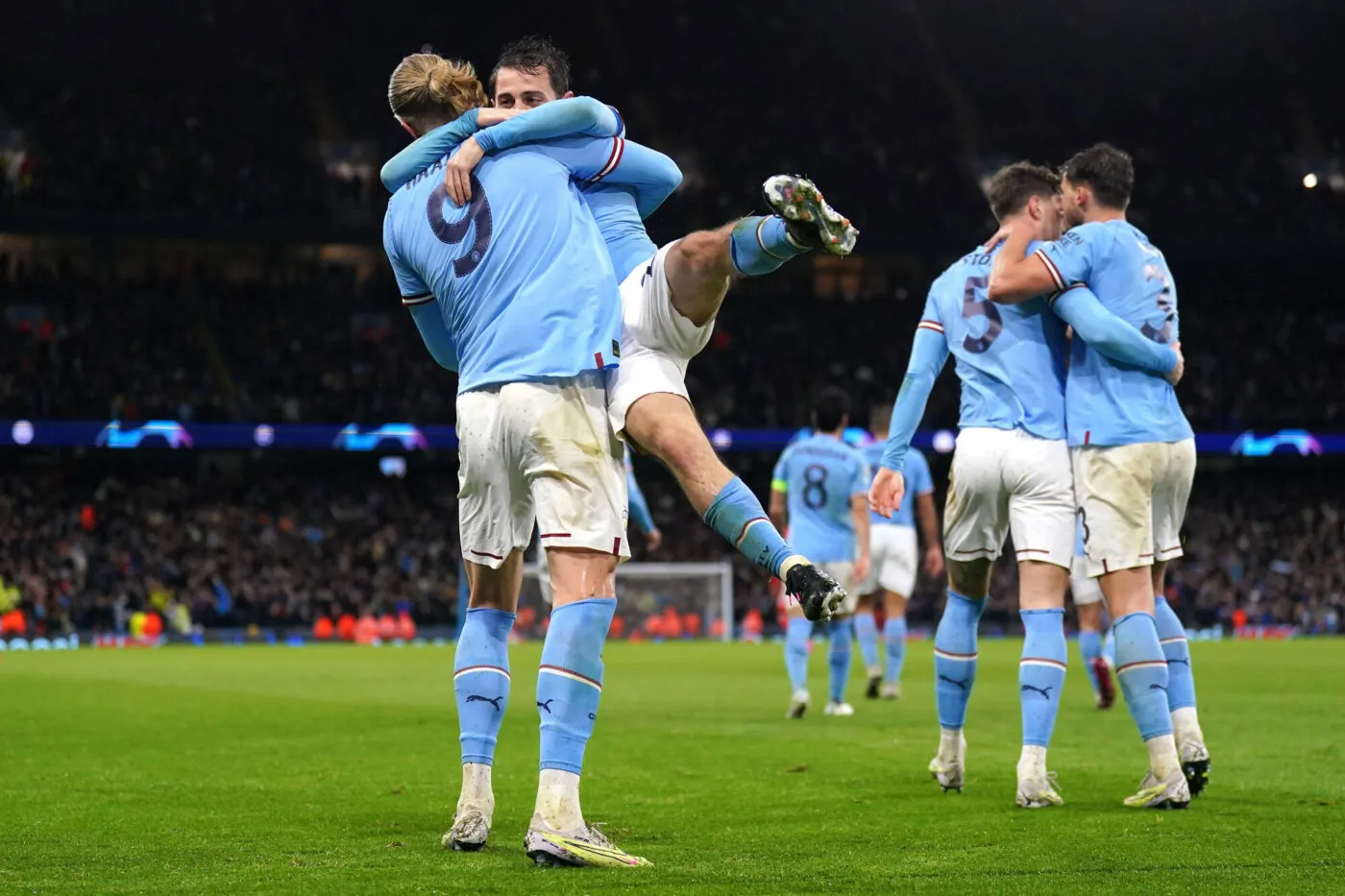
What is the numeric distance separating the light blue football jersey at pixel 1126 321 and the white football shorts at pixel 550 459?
7.58 feet

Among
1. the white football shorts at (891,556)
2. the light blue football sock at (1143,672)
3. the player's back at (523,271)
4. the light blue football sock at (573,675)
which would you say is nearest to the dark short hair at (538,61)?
the player's back at (523,271)

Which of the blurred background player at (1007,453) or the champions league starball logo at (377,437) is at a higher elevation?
the champions league starball logo at (377,437)

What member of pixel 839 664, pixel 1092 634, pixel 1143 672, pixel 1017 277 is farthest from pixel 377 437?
pixel 1143 672

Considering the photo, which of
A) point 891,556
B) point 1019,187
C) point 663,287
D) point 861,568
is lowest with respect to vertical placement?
point 861,568

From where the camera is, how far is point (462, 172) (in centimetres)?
463

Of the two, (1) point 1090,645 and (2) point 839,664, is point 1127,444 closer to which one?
(2) point 839,664

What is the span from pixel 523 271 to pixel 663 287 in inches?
16.2

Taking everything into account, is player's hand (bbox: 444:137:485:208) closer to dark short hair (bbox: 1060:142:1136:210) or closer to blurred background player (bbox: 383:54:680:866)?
blurred background player (bbox: 383:54:680:866)

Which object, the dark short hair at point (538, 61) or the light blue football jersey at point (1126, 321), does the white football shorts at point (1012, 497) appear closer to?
the light blue football jersey at point (1126, 321)

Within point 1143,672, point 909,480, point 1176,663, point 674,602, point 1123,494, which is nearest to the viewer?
point 1143,672

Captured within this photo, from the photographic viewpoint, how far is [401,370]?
34938mm

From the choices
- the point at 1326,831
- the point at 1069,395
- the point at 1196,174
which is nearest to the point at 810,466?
the point at 1069,395

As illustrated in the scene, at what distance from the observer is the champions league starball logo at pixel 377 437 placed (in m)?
32.6

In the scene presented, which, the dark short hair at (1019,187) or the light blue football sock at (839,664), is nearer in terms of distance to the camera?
the dark short hair at (1019,187)
